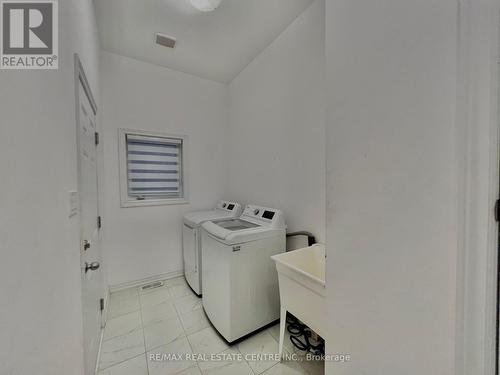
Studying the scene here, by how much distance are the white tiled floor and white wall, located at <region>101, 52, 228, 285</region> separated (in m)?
0.55

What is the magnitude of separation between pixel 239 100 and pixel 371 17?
2300mm

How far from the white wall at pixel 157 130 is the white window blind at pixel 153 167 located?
16 cm

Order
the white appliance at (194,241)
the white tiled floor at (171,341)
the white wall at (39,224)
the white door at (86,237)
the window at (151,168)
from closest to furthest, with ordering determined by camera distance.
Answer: the white wall at (39,224) → the white door at (86,237) → the white tiled floor at (171,341) → the white appliance at (194,241) → the window at (151,168)

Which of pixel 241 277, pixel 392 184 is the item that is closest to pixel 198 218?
pixel 241 277

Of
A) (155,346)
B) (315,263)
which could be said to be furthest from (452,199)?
(155,346)

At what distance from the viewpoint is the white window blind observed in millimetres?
2668

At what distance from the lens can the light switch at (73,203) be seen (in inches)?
35.7

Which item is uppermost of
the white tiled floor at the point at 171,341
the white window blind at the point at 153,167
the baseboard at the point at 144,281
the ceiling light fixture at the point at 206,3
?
the ceiling light fixture at the point at 206,3

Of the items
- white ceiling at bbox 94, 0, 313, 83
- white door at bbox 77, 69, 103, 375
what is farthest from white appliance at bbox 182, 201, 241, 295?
white ceiling at bbox 94, 0, 313, 83

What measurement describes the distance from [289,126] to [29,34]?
1.83 metres

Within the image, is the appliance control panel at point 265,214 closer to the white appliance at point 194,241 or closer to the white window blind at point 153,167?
the white appliance at point 194,241

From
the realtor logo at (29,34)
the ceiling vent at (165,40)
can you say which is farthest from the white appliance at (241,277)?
the ceiling vent at (165,40)

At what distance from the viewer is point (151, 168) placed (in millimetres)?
2805

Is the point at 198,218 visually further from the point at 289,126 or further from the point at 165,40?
the point at 165,40
